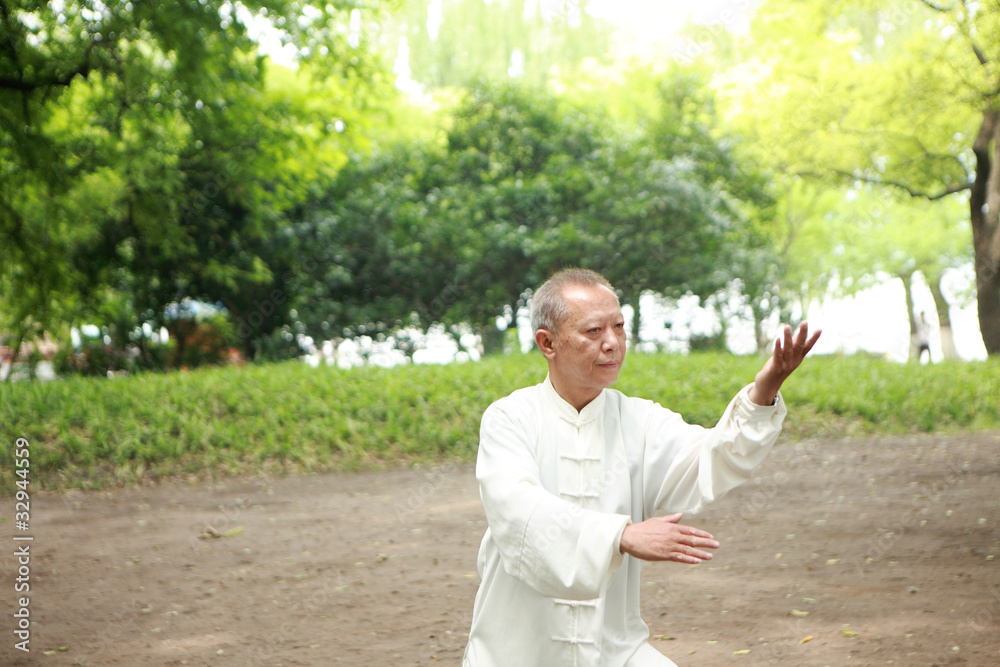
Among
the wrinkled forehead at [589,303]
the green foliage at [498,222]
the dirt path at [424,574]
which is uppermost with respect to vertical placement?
the green foliage at [498,222]

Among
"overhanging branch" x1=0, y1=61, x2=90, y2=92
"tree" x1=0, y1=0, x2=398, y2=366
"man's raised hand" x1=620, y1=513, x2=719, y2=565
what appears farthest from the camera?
"tree" x1=0, y1=0, x2=398, y2=366

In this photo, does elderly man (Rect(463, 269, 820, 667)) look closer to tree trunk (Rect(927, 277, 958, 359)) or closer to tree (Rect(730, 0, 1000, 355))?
tree (Rect(730, 0, 1000, 355))

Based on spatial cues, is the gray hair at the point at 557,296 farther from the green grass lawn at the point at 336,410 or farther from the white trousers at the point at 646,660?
the green grass lawn at the point at 336,410

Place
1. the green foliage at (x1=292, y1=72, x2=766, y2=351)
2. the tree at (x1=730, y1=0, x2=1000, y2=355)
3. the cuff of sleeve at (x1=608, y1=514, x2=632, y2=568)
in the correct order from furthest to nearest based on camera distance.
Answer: the green foliage at (x1=292, y1=72, x2=766, y2=351) → the tree at (x1=730, y1=0, x2=1000, y2=355) → the cuff of sleeve at (x1=608, y1=514, x2=632, y2=568)

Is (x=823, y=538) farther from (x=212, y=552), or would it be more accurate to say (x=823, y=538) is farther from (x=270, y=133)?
(x=270, y=133)

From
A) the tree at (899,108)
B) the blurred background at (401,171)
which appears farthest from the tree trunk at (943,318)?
the tree at (899,108)

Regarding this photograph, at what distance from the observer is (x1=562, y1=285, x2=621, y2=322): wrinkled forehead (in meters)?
2.59

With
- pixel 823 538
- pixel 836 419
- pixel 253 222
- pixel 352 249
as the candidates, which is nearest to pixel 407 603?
pixel 823 538

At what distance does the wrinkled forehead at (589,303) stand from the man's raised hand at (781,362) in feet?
1.54

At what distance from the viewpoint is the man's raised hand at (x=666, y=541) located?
6.81ft

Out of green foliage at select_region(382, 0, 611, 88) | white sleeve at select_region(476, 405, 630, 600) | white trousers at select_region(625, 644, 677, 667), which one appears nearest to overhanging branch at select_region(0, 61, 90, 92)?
white sleeve at select_region(476, 405, 630, 600)

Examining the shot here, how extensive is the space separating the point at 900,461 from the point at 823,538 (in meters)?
3.62

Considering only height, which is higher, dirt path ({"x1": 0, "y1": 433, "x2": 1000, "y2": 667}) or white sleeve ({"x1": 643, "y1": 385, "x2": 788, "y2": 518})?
white sleeve ({"x1": 643, "y1": 385, "x2": 788, "y2": 518})

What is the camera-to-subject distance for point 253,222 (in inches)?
611
